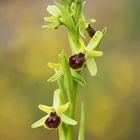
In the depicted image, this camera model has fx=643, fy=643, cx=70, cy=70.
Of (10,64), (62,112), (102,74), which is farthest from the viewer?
(10,64)

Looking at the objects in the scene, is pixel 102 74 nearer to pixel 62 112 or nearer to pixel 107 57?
pixel 107 57

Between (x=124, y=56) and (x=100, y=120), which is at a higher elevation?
(x=124, y=56)

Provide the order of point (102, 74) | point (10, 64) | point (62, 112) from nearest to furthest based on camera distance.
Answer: point (62, 112) < point (102, 74) < point (10, 64)

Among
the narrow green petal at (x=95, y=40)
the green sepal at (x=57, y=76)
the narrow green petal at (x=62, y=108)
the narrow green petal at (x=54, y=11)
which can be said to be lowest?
the narrow green petal at (x=62, y=108)

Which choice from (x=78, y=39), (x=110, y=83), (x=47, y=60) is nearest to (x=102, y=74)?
(x=110, y=83)

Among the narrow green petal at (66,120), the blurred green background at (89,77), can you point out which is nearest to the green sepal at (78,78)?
the narrow green petal at (66,120)

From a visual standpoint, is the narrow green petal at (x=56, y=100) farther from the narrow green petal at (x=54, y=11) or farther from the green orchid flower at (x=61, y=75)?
the narrow green petal at (x=54, y=11)
